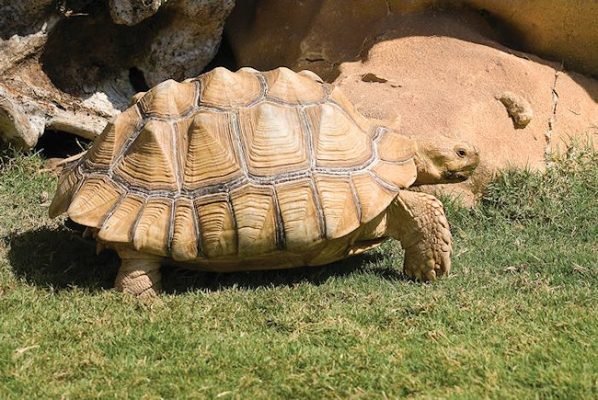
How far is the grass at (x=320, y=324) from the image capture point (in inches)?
148

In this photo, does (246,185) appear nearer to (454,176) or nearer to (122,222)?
(122,222)

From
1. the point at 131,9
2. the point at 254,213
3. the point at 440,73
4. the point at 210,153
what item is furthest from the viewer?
the point at 440,73

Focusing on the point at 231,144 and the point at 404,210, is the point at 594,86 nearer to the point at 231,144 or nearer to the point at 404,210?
the point at 404,210

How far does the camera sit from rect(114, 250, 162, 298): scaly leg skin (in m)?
4.88

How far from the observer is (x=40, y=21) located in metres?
6.61

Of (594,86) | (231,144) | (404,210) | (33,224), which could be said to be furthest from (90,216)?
(594,86)

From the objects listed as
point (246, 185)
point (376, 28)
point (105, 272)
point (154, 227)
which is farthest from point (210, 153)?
point (376, 28)

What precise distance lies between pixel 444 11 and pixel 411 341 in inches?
156

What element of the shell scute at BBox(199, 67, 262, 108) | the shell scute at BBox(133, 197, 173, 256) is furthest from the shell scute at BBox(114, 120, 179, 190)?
the shell scute at BBox(199, 67, 262, 108)

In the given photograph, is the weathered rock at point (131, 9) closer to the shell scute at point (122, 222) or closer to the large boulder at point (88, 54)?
the large boulder at point (88, 54)

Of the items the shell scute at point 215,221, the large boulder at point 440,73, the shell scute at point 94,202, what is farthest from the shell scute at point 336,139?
the large boulder at point 440,73

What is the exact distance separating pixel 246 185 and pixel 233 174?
0.33ft

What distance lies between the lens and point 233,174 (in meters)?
4.75

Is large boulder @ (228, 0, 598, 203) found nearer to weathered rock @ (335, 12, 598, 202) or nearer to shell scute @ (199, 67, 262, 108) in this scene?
weathered rock @ (335, 12, 598, 202)
